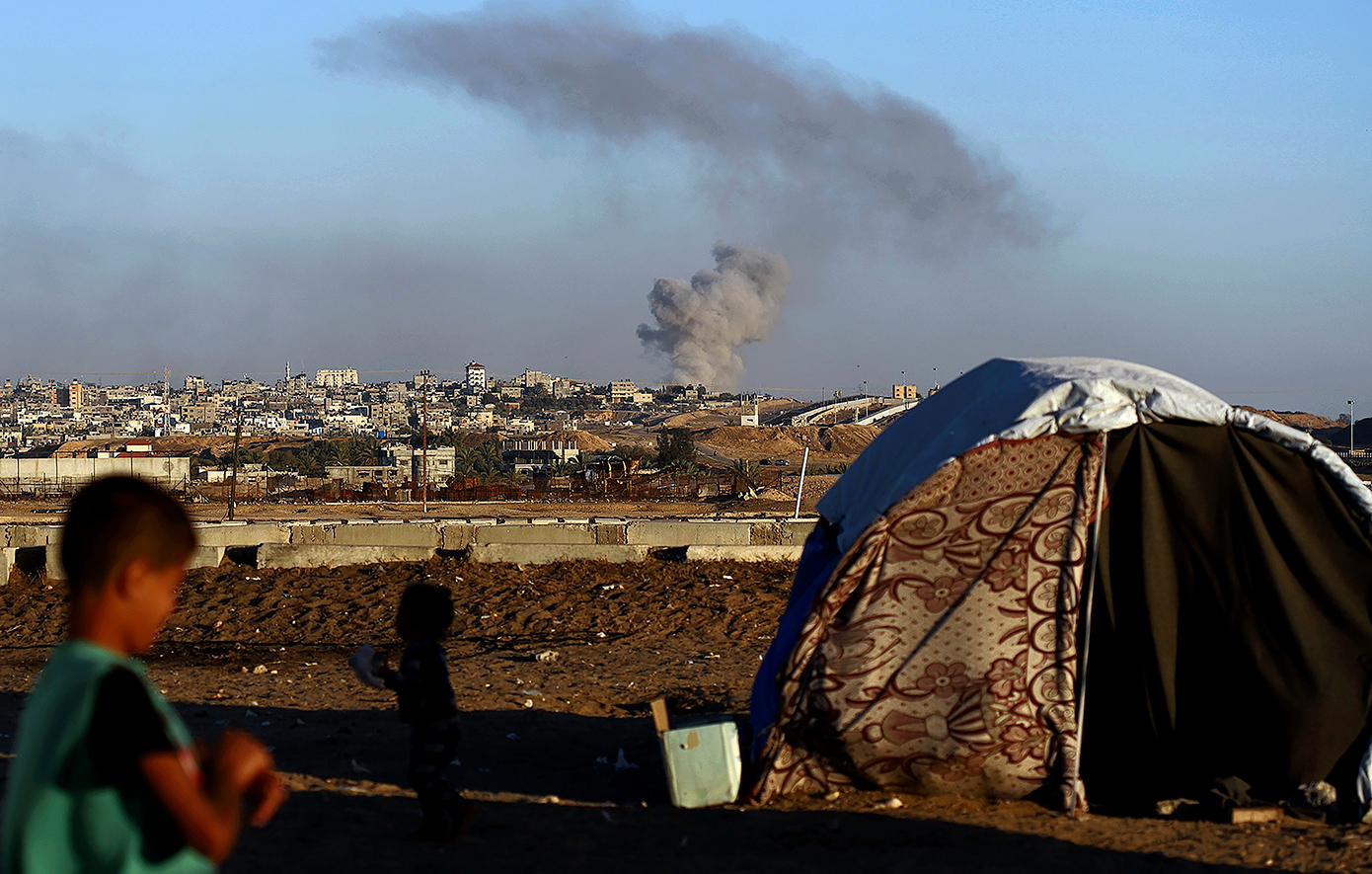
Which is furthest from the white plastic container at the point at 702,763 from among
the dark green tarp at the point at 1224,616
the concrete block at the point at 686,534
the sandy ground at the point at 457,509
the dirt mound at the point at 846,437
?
the dirt mound at the point at 846,437

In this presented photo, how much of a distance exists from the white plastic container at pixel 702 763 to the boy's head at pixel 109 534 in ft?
15.3

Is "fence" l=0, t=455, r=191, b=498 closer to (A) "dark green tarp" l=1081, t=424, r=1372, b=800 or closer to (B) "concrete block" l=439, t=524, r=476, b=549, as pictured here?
(B) "concrete block" l=439, t=524, r=476, b=549

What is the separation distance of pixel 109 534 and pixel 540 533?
764 inches

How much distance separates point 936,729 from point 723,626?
7705 millimetres

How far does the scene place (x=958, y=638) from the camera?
673 centimetres

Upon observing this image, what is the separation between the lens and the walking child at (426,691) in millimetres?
5730

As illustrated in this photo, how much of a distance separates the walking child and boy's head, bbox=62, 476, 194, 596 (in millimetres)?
3361

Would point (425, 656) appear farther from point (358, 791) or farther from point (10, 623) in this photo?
point (10, 623)

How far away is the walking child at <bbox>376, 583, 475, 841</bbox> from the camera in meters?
5.73

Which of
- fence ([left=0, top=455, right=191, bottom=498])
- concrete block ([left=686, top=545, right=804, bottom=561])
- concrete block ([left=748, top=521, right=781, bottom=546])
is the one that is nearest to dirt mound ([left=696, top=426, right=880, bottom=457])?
fence ([left=0, top=455, right=191, bottom=498])

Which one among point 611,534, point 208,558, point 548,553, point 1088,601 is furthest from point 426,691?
point 611,534

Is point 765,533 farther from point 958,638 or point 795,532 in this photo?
point 958,638

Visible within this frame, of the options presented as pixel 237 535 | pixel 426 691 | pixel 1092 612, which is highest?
pixel 1092 612

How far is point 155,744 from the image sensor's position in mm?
2271
